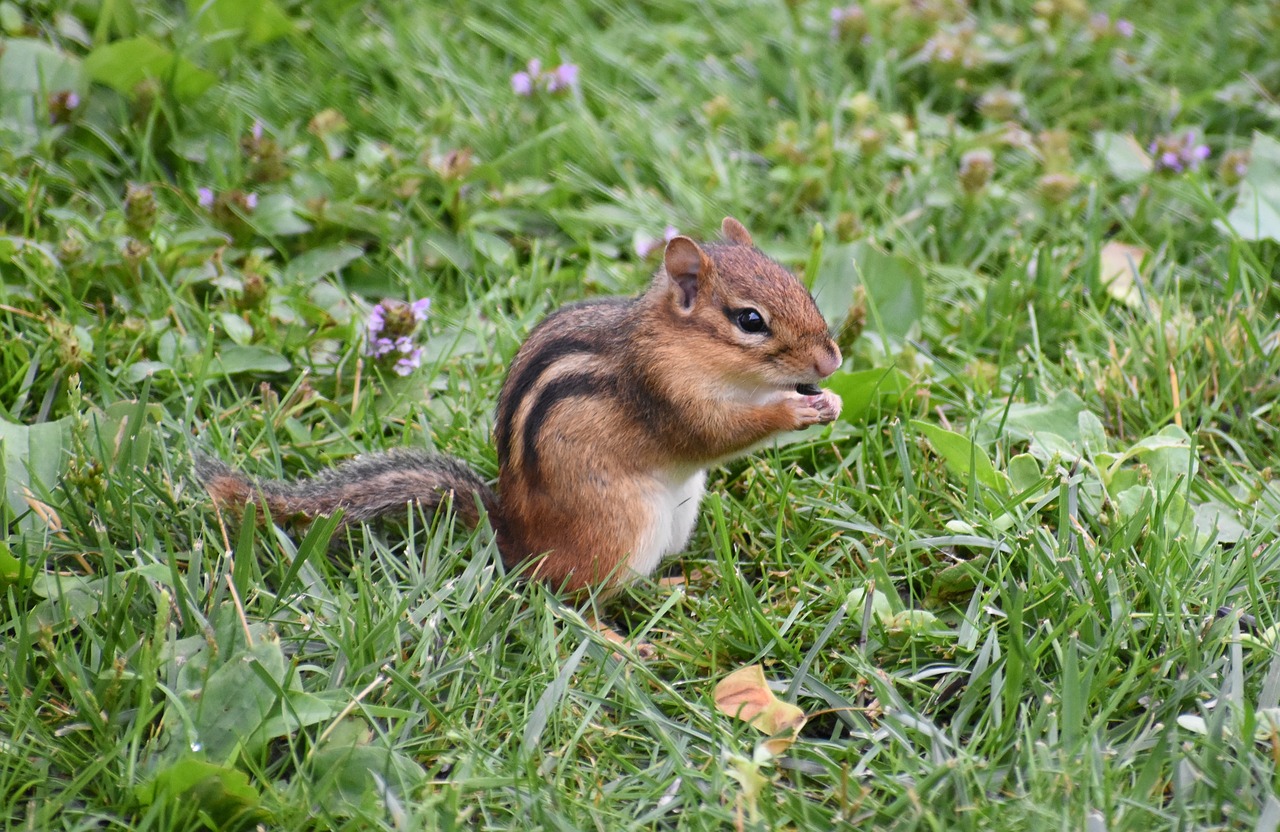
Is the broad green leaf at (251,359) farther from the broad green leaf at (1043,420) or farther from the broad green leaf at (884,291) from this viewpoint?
the broad green leaf at (1043,420)

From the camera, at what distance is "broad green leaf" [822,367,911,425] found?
10.4 feet

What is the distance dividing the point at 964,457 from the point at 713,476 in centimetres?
65

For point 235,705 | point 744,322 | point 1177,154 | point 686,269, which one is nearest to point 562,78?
point 686,269

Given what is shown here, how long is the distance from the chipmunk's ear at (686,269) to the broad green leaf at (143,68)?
200cm

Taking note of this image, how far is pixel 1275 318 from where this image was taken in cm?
343

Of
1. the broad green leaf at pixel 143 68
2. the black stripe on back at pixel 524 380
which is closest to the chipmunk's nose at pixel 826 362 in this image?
the black stripe on back at pixel 524 380

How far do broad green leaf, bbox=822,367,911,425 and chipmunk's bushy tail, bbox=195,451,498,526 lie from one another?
3.05 feet

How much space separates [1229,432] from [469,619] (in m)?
1.99

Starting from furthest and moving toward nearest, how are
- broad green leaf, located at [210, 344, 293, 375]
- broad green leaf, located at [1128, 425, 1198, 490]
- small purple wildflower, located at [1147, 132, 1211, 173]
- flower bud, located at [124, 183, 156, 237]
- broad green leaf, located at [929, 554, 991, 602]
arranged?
small purple wildflower, located at [1147, 132, 1211, 173], flower bud, located at [124, 183, 156, 237], broad green leaf, located at [210, 344, 293, 375], broad green leaf, located at [1128, 425, 1198, 490], broad green leaf, located at [929, 554, 991, 602]

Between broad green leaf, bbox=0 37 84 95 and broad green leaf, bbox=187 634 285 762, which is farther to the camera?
broad green leaf, bbox=0 37 84 95

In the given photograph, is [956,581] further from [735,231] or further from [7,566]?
[7,566]

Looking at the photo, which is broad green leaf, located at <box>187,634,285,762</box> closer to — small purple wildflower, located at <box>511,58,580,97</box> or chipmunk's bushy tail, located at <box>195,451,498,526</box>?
chipmunk's bushy tail, located at <box>195,451,498,526</box>

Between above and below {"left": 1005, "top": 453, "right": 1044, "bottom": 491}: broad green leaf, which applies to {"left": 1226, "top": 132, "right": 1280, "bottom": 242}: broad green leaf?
above

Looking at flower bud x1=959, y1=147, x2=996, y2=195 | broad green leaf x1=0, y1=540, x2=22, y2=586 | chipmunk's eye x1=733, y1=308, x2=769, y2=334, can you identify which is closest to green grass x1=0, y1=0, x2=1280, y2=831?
broad green leaf x1=0, y1=540, x2=22, y2=586
